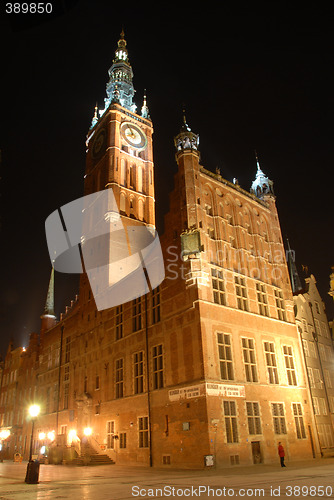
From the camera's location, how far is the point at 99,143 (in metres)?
64.9

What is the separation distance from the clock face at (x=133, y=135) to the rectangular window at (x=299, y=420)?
158 feet

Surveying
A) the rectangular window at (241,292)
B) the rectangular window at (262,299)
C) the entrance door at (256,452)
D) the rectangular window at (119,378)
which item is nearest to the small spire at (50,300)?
the rectangular window at (119,378)

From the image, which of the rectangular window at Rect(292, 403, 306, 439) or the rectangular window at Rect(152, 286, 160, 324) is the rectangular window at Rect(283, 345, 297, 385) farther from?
the rectangular window at Rect(152, 286, 160, 324)

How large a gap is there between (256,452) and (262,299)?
12288mm

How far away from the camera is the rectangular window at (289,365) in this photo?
1257 inches

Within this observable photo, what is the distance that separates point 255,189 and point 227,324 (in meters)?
19.3

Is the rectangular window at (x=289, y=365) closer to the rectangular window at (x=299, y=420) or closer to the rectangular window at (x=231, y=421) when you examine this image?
the rectangular window at (x=299, y=420)

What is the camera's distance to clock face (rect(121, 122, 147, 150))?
64.4 m

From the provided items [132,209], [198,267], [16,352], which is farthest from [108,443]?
[16,352]

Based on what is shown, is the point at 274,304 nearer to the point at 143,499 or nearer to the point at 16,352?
the point at 143,499

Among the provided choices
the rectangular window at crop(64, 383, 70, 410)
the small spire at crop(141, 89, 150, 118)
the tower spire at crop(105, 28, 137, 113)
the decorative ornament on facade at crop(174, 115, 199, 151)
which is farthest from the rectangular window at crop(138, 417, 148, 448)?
the tower spire at crop(105, 28, 137, 113)

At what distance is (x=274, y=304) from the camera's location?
34219 mm

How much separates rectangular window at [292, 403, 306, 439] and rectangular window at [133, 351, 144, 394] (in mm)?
12505

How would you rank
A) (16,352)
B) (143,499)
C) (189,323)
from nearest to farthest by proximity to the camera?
1. (143,499)
2. (189,323)
3. (16,352)
